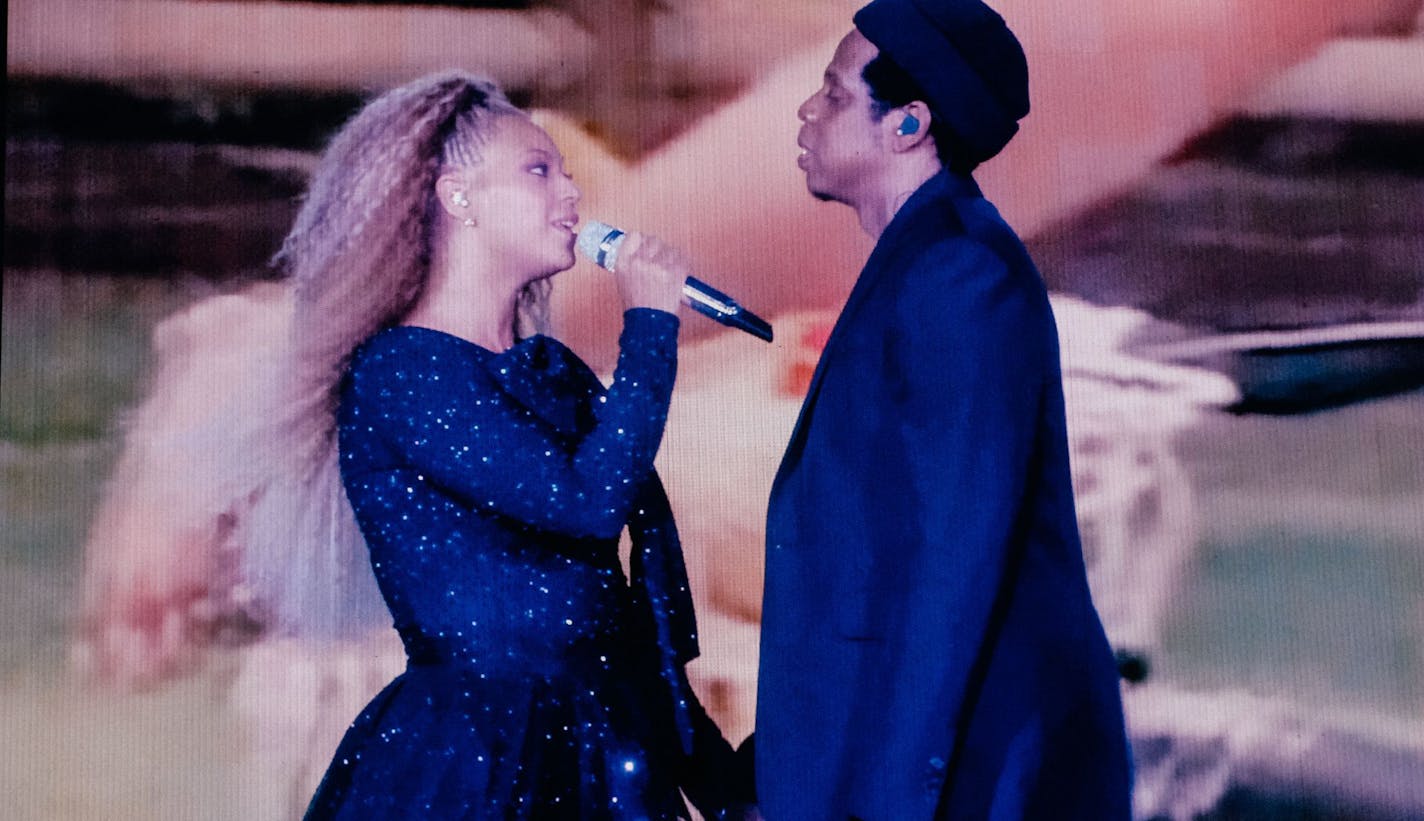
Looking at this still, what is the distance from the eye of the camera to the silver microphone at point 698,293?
5.28 feet

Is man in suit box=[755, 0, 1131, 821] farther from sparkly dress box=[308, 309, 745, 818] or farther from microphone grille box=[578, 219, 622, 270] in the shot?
microphone grille box=[578, 219, 622, 270]

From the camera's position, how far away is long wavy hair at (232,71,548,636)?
5.43ft

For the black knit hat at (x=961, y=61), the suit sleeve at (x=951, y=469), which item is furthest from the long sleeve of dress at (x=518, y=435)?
the black knit hat at (x=961, y=61)

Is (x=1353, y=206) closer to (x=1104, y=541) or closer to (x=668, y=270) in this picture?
(x=1104, y=541)

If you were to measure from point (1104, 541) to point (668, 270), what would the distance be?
87 centimetres

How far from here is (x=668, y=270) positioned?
1600mm

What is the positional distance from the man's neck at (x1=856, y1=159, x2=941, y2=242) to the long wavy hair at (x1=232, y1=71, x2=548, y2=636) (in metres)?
0.49

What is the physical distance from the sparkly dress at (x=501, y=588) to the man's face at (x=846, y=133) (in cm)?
31

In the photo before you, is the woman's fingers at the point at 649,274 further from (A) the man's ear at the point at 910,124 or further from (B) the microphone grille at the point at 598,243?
(A) the man's ear at the point at 910,124

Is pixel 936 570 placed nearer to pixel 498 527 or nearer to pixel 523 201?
pixel 498 527

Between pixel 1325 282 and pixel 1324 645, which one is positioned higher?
pixel 1325 282

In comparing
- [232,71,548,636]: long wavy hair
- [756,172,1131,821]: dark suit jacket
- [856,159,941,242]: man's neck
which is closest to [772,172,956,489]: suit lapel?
[756,172,1131,821]: dark suit jacket

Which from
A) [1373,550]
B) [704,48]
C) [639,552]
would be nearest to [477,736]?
[639,552]

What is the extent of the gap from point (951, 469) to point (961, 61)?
55 cm
